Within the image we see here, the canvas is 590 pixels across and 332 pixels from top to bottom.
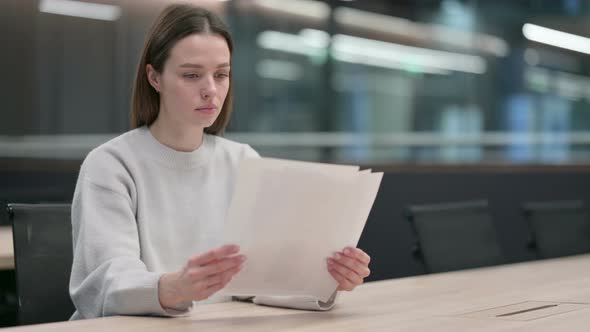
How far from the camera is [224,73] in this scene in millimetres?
1780

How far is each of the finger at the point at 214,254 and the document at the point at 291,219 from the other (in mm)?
52

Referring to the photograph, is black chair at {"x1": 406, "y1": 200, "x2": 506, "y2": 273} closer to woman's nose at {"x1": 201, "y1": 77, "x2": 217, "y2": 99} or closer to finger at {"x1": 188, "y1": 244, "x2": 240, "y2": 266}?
woman's nose at {"x1": 201, "y1": 77, "x2": 217, "y2": 99}

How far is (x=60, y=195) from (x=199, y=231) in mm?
1662

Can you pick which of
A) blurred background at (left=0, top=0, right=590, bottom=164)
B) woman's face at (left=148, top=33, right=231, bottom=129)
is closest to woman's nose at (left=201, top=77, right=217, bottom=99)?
woman's face at (left=148, top=33, right=231, bottom=129)

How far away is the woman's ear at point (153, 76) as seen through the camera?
186 cm

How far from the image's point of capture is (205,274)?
4.67ft

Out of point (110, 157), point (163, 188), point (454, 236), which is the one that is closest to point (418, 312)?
point (163, 188)

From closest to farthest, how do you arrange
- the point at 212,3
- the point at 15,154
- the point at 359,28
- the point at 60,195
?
the point at 60,195 → the point at 15,154 → the point at 212,3 → the point at 359,28

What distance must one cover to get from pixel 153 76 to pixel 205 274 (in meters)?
0.61

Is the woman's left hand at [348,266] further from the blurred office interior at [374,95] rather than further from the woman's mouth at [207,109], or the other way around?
the blurred office interior at [374,95]

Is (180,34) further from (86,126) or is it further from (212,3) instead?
(212,3)

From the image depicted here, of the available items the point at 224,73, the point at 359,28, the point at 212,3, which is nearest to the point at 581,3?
the point at 359,28

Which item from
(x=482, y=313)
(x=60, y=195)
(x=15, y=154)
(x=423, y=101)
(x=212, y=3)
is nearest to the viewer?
(x=482, y=313)

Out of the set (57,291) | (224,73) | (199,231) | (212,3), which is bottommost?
(57,291)
